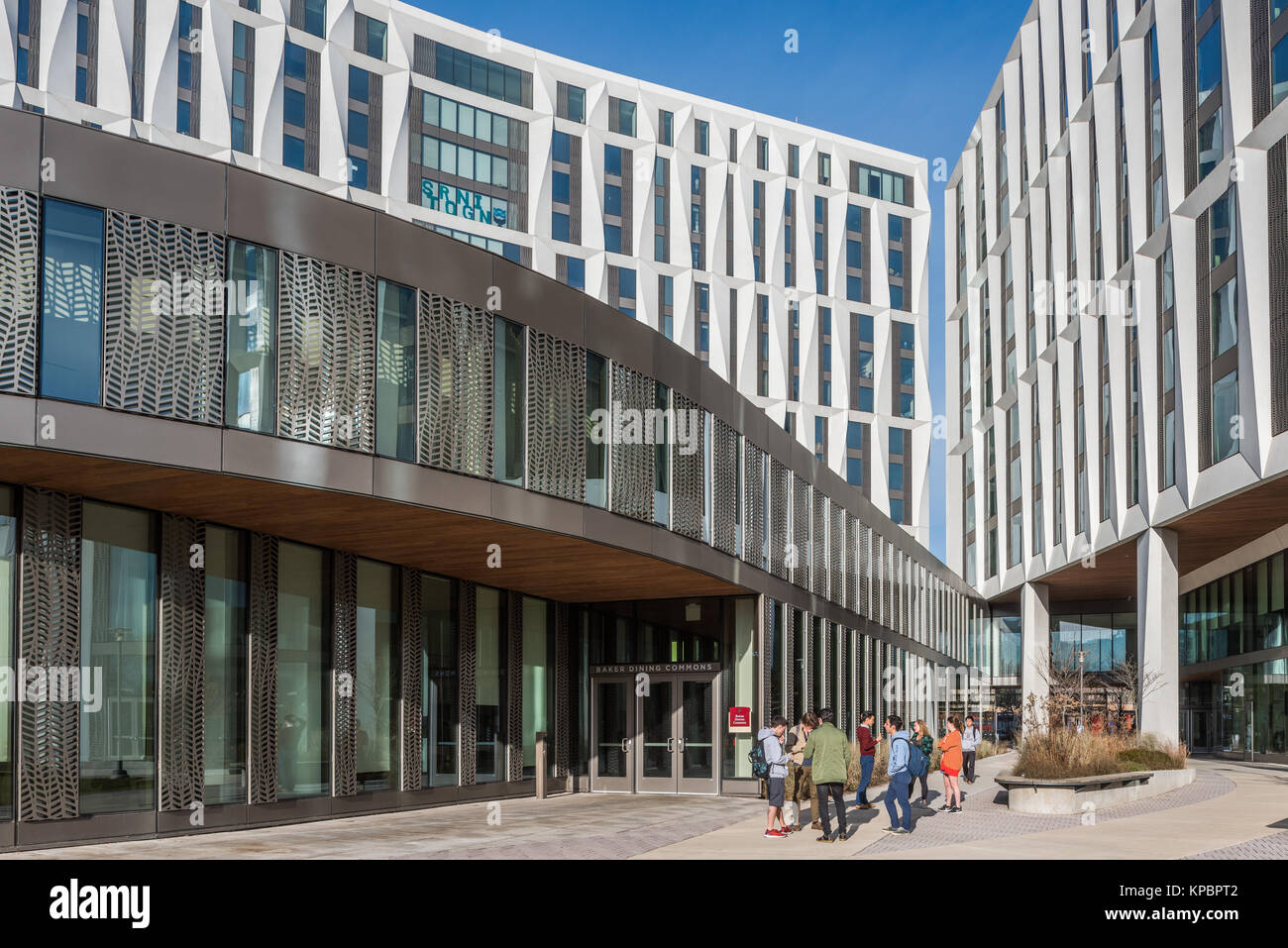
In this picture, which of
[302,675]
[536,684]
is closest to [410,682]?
[302,675]

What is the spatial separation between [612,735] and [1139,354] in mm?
22047

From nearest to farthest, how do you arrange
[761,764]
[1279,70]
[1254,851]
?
1. [1254,851]
2. [761,764]
3. [1279,70]

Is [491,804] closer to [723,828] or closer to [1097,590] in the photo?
[723,828]

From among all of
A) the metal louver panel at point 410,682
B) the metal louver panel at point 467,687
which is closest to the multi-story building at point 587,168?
the metal louver panel at point 467,687

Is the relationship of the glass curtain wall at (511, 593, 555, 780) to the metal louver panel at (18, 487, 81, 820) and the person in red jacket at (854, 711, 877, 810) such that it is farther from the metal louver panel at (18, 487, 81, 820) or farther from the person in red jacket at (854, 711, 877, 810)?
the metal louver panel at (18, 487, 81, 820)

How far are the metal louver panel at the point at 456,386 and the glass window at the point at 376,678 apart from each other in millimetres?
3571

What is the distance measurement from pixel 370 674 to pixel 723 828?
609 centimetres

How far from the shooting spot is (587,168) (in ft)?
229

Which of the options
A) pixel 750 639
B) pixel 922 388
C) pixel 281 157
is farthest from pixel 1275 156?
pixel 922 388

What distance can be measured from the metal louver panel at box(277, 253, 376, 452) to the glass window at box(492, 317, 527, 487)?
239 centimetres

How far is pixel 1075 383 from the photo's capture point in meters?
49.1

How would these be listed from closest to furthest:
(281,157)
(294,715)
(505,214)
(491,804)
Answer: (294,715)
(491,804)
(281,157)
(505,214)

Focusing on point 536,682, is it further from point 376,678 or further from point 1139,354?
point 1139,354

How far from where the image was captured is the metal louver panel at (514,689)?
2472 centimetres
